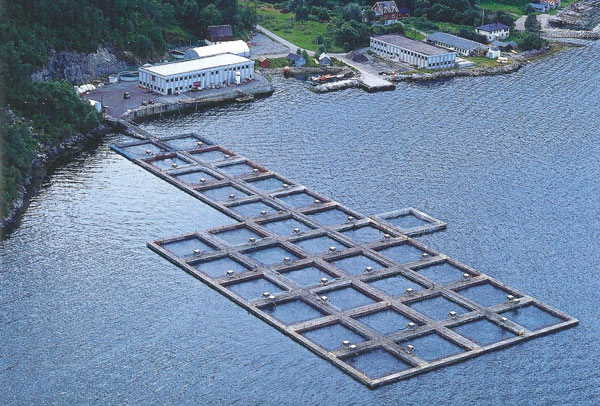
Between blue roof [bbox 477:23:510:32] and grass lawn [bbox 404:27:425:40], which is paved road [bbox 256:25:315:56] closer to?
grass lawn [bbox 404:27:425:40]

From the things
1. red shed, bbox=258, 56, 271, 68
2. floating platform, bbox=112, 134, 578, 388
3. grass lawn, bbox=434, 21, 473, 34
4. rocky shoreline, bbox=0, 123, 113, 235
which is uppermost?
grass lawn, bbox=434, 21, 473, 34

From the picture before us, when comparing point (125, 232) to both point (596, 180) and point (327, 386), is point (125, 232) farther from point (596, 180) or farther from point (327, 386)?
point (596, 180)

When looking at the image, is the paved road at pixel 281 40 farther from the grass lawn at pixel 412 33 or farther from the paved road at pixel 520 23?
the paved road at pixel 520 23

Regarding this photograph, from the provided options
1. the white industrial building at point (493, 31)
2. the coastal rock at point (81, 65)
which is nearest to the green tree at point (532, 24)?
the white industrial building at point (493, 31)

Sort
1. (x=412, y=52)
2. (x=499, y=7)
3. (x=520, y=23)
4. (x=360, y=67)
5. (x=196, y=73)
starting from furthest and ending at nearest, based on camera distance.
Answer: (x=499, y=7)
(x=520, y=23)
(x=412, y=52)
(x=360, y=67)
(x=196, y=73)

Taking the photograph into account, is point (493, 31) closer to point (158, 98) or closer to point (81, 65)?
point (158, 98)

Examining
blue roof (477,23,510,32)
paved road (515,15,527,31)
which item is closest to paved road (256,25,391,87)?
blue roof (477,23,510,32)

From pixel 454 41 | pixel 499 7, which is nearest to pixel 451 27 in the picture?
pixel 454 41
